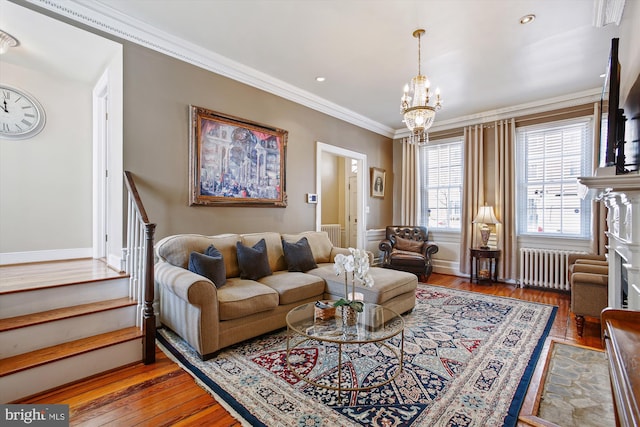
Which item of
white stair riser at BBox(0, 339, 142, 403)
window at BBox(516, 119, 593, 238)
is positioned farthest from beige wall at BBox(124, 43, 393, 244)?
window at BBox(516, 119, 593, 238)

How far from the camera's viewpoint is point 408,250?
5184 millimetres

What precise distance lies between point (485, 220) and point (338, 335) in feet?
12.8

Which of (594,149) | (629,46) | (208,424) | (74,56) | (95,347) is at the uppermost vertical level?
(74,56)

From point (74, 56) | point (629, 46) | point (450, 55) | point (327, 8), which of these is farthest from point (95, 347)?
point (629, 46)

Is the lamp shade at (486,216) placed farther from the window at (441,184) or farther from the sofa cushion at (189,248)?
the sofa cushion at (189,248)

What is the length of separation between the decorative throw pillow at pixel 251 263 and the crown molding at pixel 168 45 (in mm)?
2079

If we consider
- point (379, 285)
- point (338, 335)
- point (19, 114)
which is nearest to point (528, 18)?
point (379, 285)

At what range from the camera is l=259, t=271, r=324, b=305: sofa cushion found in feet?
9.12

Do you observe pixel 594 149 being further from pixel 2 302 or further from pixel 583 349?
pixel 2 302

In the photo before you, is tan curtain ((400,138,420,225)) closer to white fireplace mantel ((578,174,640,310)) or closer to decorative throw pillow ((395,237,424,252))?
decorative throw pillow ((395,237,424,252))

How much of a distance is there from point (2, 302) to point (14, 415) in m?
→ 0.80

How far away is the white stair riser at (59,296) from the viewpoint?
2049mm

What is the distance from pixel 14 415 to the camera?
1.64 metres

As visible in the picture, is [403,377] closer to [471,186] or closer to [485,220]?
[485,220]
